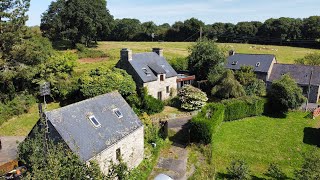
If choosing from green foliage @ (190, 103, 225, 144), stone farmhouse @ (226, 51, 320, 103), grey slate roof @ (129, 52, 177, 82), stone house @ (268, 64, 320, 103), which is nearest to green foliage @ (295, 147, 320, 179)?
green foliage @ (190, 103, 225, 144)

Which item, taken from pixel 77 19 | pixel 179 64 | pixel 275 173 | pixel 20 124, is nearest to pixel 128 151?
pixel 275 173

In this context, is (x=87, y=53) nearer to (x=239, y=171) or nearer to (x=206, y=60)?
(x=206, y=60)

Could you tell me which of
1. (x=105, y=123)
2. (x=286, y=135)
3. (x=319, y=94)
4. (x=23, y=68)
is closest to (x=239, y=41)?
(x=319, y=94)

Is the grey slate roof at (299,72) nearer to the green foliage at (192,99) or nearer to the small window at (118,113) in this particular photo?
the green foliage at (192,99)

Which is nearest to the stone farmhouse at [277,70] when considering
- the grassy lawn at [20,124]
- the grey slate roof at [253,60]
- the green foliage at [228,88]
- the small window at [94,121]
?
the grey slate roof at [253,60]

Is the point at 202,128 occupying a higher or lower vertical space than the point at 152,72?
lower

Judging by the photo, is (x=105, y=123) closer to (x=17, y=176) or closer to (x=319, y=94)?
(x=17, y=176)

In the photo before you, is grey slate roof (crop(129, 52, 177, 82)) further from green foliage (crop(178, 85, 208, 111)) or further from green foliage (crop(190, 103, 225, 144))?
green foliage (crop(190, 103, 225, 144))
